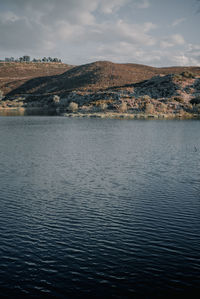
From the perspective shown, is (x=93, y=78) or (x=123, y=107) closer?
(x=123, y=107)

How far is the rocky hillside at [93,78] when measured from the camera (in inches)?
6211

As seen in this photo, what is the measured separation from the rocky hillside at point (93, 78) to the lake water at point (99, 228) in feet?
415

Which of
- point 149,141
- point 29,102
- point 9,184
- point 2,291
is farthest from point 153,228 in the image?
point 29,102

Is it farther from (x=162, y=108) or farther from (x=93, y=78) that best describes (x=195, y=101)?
(x=93, y=78)

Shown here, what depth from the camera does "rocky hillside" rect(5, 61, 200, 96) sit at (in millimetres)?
157750

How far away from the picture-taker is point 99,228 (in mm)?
13750

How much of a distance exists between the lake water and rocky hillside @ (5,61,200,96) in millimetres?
126361

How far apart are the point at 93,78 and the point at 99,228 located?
159m

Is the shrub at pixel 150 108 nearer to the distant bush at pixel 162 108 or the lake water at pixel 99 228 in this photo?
the distant bush at pixel 162 108

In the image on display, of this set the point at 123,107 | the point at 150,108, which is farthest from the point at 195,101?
the point at 123,107

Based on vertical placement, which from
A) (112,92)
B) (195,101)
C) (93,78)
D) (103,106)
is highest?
(93,78)

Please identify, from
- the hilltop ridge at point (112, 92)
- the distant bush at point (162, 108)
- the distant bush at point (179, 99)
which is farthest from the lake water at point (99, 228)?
the distant bush at point (179, 99)

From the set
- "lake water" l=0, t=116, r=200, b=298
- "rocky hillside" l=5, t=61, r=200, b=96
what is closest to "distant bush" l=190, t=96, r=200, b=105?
"rocky hillside" l=5, t=61, r=200, b=96

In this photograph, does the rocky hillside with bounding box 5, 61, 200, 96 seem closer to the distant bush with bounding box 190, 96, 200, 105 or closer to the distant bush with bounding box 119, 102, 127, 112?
the distant bush with bounding box 119, 102, 127, 112
